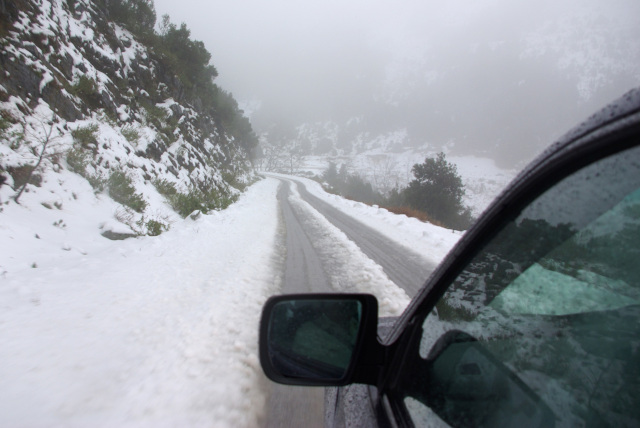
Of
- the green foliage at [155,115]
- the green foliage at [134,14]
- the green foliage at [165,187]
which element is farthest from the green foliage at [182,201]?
the green foliage at [134,14]

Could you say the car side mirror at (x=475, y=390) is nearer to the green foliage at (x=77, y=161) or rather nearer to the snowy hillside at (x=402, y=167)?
the green foliage at (x=77, y=161)

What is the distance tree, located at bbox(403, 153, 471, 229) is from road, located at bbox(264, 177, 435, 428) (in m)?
11.6

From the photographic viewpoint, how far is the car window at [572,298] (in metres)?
0.55

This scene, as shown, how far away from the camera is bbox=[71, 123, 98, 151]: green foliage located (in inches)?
267

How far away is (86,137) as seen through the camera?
22.8ft

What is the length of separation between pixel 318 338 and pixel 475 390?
53cm

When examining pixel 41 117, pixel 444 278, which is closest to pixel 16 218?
pixel 41 117

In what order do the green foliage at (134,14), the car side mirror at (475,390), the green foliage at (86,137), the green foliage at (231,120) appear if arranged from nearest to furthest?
the car side mirror at (475,390) → the green foliage at (86,137) → the green foliage at (134,14) → the green foliage at (231,120)

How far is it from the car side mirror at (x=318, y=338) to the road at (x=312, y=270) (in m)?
1.00

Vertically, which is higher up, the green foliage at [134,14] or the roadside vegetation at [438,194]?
the green foliage at [134,14]

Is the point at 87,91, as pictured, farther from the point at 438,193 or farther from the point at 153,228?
the point at 438,193

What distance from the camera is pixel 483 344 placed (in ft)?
2.85

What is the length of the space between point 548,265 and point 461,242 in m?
0.24

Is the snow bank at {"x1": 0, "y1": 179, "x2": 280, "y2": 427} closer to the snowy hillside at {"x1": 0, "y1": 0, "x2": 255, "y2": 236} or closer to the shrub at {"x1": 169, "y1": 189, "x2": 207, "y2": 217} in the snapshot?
the snowy hillside at {"x1": 0, "y1": 0, "x2": 255, "y2": 236}
